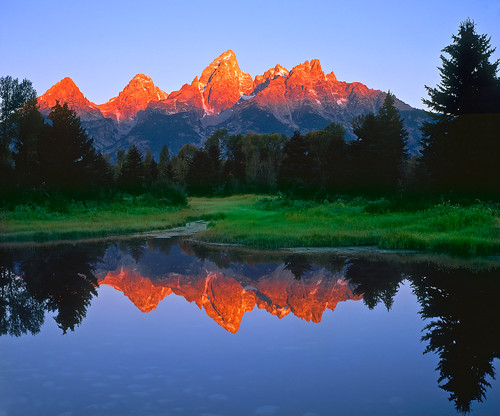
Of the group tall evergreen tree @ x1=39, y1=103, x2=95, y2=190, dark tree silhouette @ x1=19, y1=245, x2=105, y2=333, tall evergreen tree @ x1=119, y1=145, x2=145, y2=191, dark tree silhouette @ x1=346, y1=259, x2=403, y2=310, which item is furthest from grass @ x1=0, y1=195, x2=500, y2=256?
tall evergreen tree @ x1=119, y1=145, x2=145, y2=191

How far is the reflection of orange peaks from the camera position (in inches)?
581

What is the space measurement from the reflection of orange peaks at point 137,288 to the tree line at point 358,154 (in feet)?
107

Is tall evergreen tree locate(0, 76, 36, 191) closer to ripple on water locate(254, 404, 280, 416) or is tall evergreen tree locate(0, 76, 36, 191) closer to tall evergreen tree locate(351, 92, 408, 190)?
tall evergreen tree locate(351, 92, 408, 190)

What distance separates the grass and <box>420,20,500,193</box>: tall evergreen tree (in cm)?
745

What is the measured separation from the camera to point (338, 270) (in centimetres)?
1867

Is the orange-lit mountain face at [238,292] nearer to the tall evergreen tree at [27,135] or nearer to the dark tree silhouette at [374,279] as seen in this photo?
the dark tree silhouette at [374,279]

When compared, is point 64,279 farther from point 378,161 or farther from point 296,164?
point 296,164

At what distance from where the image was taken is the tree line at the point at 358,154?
42125 millimetres

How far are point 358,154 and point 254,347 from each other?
184 feet

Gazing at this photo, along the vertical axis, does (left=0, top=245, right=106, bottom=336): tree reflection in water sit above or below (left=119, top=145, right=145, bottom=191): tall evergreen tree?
below

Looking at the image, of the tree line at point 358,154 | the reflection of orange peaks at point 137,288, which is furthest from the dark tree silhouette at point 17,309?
the tree line at point 358,154

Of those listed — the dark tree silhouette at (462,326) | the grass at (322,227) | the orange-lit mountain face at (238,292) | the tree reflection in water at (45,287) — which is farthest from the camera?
the grass at (322,227)

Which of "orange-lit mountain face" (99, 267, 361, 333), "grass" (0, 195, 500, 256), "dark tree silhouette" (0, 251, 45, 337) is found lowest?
"orange-lit mountain face" (99, 267, 361, 333)

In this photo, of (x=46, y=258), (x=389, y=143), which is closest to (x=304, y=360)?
(x=46, y=258)
